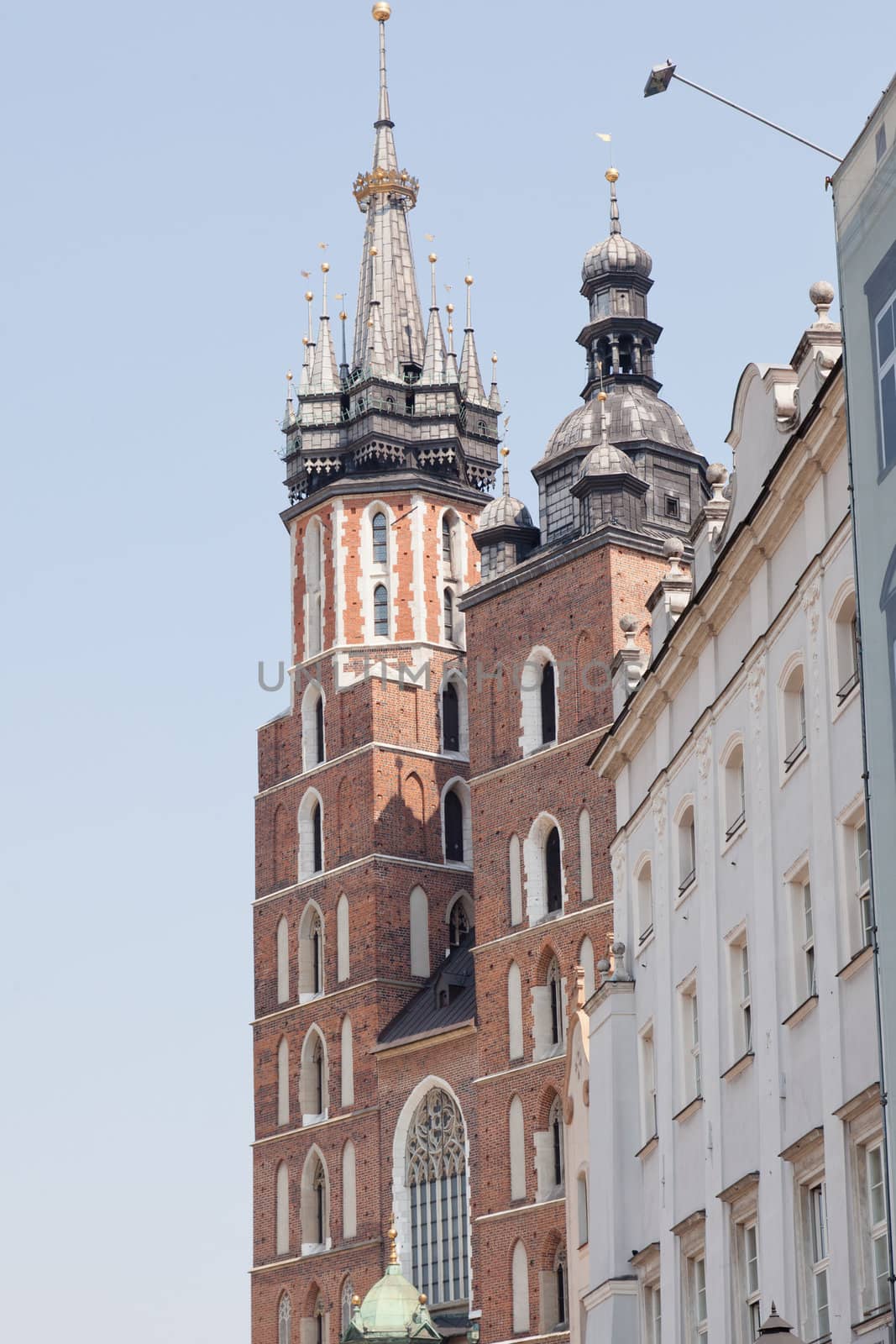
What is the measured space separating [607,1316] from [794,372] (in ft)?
34.4

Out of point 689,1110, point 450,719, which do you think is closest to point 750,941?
point 689,1110

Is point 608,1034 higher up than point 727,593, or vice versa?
point 727,593

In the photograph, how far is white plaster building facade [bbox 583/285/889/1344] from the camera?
2130 cm

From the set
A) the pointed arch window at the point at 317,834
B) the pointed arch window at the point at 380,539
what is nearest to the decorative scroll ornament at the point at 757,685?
the pointed arch window at the point at 317,834

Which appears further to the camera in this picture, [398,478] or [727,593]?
[398,478]

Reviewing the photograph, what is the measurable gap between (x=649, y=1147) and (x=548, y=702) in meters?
26.8

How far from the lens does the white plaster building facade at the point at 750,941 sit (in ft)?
69.9

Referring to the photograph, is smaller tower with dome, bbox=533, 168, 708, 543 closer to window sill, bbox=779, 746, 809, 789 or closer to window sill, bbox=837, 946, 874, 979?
window sill, bbox=779, 746, 809, 789

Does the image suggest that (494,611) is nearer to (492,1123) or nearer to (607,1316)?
(492,1123)

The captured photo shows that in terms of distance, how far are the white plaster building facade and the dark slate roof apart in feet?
85.3

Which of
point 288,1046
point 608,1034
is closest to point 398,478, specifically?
point 288,1046

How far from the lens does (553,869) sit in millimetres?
53250

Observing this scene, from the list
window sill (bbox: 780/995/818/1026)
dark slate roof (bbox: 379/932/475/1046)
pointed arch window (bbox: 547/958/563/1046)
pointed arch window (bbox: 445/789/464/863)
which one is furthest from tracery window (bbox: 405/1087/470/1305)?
window sill (bbox: 780/995/818/1026)

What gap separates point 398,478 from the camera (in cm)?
6519
